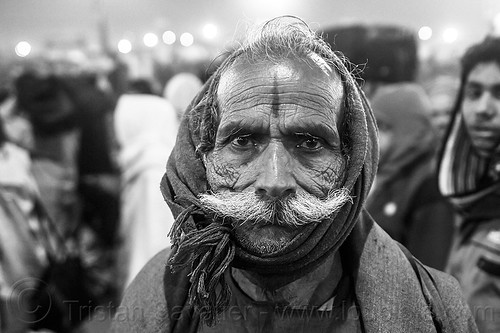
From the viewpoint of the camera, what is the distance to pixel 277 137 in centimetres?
99

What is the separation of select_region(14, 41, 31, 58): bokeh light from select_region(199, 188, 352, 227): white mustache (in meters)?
1.53

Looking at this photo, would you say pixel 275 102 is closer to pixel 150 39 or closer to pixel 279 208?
pixel 279 208

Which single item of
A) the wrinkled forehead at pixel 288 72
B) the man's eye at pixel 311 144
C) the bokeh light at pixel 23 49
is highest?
the bokeh light at pixel 23 49

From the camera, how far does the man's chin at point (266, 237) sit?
970mm

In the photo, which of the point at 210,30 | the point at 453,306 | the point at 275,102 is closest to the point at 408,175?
the point at 210,30

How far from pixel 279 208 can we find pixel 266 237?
0.07 metres

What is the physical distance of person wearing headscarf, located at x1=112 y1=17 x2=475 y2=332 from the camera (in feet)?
3.22

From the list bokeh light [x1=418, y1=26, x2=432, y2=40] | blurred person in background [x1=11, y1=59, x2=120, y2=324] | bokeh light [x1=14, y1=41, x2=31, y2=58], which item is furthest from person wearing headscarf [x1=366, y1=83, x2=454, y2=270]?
bokeh light [x1=14, y1=41, x2=31, y2=58]

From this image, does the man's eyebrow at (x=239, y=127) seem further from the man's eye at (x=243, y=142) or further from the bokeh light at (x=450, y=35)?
the bokeh light at (x=450, y=35)

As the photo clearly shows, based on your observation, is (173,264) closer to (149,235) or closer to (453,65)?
(149,235)

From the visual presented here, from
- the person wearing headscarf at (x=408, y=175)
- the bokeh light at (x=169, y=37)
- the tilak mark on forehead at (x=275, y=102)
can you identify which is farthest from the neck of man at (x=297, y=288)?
the bokeh light at (x=169, y=37)

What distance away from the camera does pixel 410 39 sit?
7.19 feet

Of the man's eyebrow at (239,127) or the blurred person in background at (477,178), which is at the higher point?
the man's eyebrow at (239,127)

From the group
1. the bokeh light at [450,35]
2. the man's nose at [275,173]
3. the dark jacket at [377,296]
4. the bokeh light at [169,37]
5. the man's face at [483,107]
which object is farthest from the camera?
the bokeh light at [169,37]
